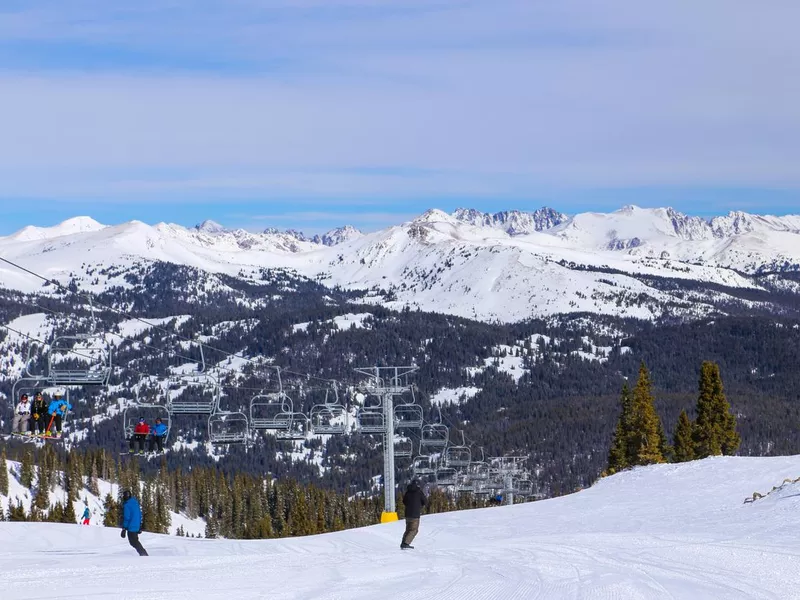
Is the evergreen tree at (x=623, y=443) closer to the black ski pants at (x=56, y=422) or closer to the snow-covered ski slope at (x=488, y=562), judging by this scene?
the snow-covered ski slope at (x=488, y=562)

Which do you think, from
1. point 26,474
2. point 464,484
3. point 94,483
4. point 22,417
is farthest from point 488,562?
point 94,483

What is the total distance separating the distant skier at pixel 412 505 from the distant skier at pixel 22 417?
13.1 metres

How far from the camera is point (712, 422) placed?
81438 millimetres

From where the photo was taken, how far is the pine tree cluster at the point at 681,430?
79.5 m

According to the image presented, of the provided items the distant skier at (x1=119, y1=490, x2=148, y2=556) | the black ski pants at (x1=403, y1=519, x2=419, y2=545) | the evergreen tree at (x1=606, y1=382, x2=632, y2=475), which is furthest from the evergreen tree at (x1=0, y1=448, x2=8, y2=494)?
the black ski pants at (x1=403, y1=519, x2=419, y2=545)

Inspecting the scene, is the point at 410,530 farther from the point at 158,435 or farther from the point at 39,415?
the point at 158,435

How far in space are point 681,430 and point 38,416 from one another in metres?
58.0

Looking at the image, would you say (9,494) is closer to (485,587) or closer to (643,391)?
(643,391)

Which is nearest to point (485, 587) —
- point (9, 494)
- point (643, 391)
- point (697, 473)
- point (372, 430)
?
point (372, 430)

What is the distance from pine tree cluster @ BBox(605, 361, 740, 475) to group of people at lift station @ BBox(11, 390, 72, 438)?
173 ft

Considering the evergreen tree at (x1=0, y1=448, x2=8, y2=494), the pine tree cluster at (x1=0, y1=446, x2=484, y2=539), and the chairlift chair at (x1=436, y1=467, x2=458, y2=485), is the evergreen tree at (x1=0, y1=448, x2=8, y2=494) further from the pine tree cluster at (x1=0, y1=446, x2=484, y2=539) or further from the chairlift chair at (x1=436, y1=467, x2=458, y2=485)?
the chairlift chair at (x1=436, y1=467, x2=458, y2=485)

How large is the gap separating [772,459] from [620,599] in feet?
127

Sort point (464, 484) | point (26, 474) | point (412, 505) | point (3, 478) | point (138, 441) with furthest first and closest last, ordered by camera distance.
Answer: point (26, 474) < point (3, 478) < point (464, 484) < point (138, 441) < point (412, 505)

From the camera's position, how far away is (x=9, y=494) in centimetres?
14062
